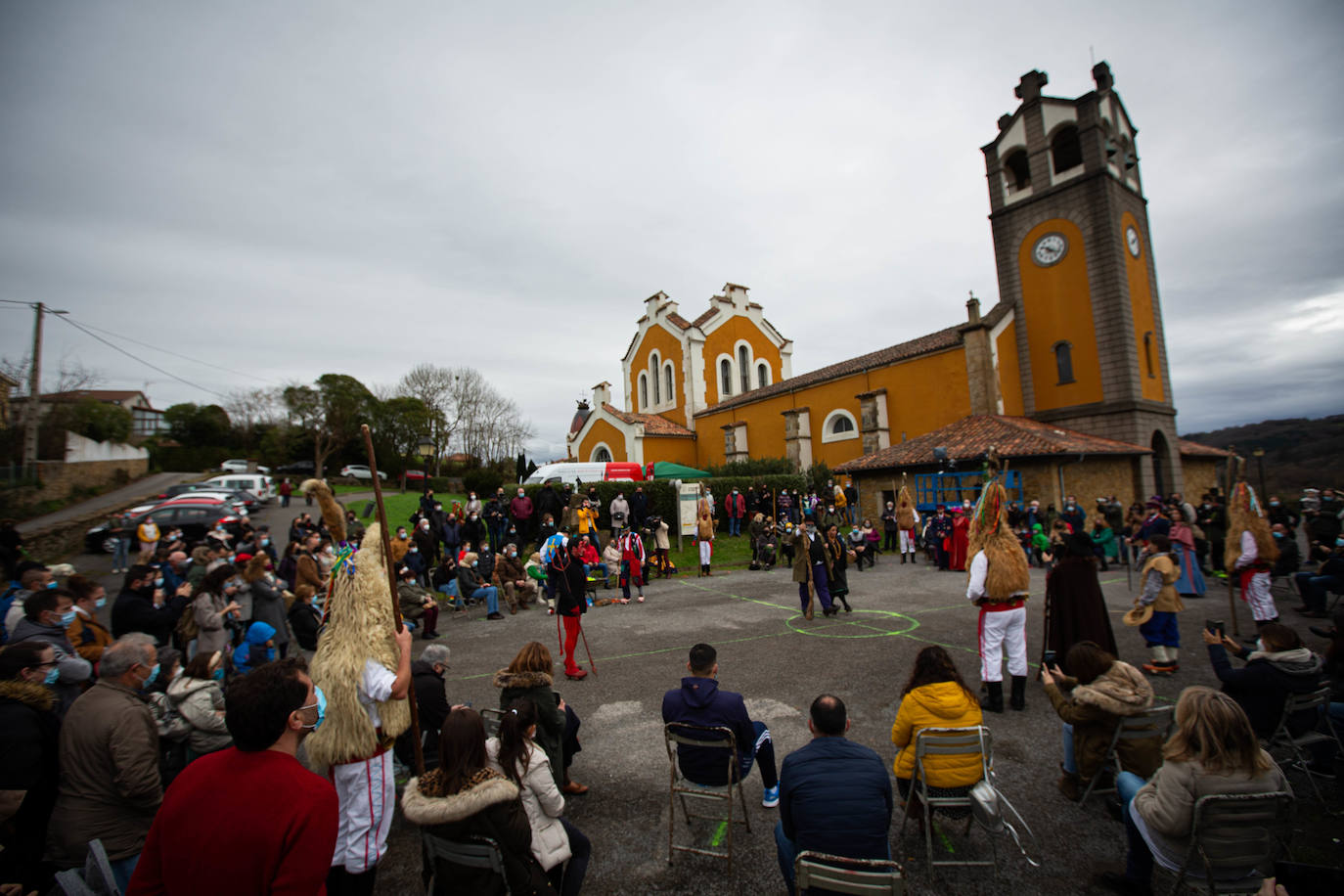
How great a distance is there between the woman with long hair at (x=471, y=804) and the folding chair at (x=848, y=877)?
1300mm

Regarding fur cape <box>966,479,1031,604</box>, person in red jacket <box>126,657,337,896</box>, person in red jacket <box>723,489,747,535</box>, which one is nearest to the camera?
person in red jacket <box>126,657,337,896</box>

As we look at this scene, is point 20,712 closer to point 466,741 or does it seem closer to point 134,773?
point 134,773

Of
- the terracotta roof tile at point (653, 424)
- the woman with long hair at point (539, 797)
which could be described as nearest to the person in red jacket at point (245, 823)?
the woman with long hair at point (539, 797)

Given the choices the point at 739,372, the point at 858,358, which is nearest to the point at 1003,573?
the point at 858,358

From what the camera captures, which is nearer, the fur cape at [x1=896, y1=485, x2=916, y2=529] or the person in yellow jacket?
the person in yellow jacket

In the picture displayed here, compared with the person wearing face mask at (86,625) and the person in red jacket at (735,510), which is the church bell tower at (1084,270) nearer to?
the person in red jacket at (735,510)

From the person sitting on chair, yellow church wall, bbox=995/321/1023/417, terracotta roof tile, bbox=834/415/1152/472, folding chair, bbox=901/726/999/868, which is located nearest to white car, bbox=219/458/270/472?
terracotta roof tile, bbox=834/415/1152/472

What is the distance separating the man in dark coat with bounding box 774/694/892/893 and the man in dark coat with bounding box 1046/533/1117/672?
3.88 meters

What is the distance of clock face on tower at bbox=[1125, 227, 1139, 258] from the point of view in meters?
20.9

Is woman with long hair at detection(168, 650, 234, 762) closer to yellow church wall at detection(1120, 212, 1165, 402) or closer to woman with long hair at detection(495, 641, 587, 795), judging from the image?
woman with long hair at detection(495, 641, 587, 795)

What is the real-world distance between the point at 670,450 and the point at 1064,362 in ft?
62.7

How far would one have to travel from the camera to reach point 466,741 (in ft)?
8.79

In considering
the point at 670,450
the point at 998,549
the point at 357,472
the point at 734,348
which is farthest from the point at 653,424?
the point at 998,549

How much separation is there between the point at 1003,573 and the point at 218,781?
19.7ft
